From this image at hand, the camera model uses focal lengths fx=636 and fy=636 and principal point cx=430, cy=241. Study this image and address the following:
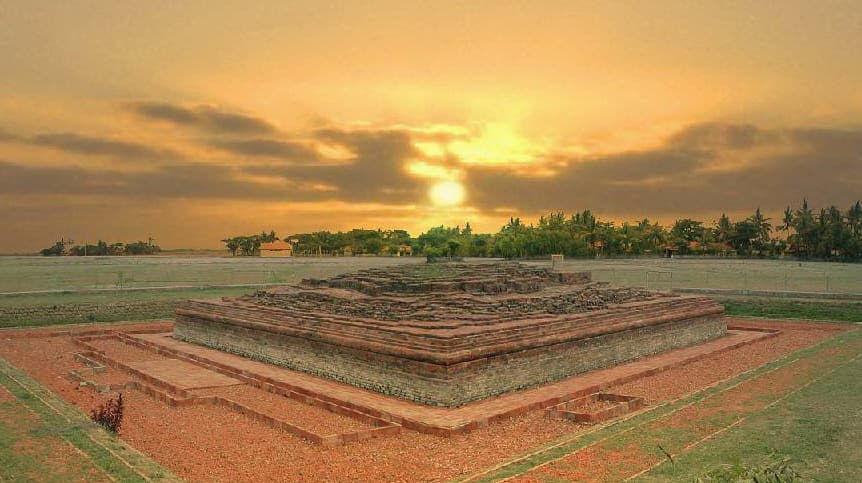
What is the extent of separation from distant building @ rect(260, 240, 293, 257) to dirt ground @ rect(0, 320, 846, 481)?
6981 cm

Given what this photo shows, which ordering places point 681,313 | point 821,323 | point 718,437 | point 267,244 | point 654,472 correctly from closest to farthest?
point 654,472 < point 718,437 < point 681,313 < point 821,323 < point 267,244

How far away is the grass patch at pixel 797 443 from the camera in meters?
7.16

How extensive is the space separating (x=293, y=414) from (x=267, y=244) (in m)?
75.3

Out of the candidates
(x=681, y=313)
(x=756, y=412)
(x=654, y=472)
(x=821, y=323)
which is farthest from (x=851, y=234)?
(x=654, y=472)

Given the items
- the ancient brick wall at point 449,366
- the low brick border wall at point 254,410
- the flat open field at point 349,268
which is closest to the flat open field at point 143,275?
the flat open field at point 349,268

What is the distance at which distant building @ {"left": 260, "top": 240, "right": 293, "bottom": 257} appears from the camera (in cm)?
8169

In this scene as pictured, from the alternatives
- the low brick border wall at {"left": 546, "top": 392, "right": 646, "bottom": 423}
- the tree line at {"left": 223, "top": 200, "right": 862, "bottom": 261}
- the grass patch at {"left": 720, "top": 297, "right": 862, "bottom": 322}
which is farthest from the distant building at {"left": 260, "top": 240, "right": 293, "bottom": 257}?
the low brick border wall at {"left": 546, "top": 392, "right": 646, "bottom": 423}

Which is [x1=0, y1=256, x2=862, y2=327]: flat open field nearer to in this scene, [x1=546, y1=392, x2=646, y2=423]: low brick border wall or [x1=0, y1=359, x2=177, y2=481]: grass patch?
[x1=0, y1=359, x2=177, y2=481]: grass patch

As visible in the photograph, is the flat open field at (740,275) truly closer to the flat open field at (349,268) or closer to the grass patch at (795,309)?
the flat open field at (349,268)

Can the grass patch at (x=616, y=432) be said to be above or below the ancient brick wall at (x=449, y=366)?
below

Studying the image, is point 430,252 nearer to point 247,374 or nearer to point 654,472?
point 247,374

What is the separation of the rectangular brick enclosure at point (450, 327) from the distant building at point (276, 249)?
62951 millimetres

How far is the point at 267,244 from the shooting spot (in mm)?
83438

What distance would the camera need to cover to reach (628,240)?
69000 mm
